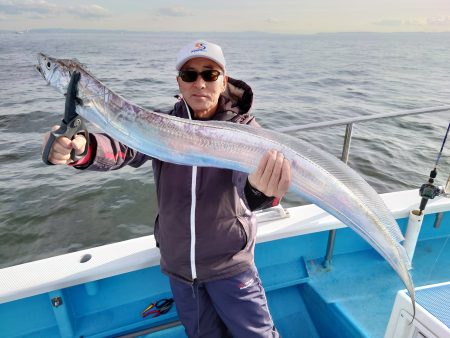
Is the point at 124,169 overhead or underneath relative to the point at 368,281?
underneath

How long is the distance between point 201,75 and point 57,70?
35.5 inches

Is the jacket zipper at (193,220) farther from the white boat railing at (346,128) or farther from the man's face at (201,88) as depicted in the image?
the white boat railing at (346,128)

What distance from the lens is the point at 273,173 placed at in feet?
5.67

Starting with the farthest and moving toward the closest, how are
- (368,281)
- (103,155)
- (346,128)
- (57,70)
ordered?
1. (368,281)
2. (346,128)
3. (103,155)
4. (57,70)

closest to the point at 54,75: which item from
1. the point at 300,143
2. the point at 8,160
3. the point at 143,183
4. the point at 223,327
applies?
the point at 300,143

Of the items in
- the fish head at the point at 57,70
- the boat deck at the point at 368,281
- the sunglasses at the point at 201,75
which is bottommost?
the boat deck at the point at 368,281

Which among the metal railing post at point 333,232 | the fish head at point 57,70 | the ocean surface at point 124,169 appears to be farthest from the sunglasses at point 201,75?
the ocean surface at point 124,169

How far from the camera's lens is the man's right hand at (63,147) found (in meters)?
1.77

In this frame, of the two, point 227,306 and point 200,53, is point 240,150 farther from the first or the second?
point 227,306

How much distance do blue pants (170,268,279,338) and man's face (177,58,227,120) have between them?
46.4 inches

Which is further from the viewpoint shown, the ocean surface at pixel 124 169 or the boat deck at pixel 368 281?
the ocean surface at pixel 124 169

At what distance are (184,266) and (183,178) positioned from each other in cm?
58

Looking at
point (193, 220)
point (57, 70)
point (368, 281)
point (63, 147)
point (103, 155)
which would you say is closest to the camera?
point (57, 70)

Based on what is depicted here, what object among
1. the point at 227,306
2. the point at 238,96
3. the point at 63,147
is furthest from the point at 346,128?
the point at 63,147
